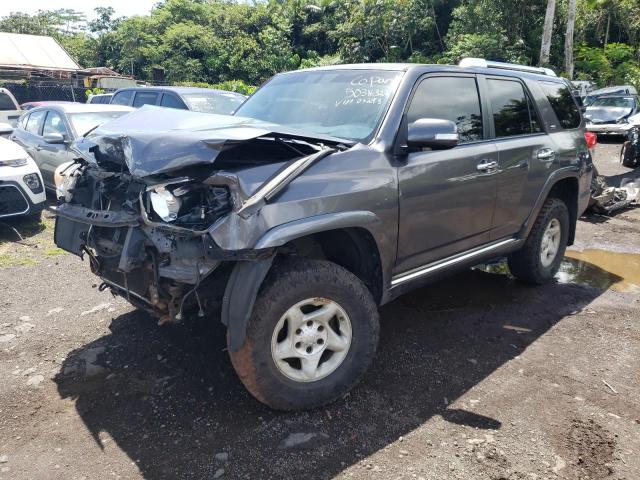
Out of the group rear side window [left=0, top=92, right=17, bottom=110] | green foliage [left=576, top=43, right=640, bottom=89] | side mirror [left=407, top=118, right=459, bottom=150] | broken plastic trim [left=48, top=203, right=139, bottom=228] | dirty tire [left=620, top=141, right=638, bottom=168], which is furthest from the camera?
green foliage [left=576, top=43, right=640, bottom=89]

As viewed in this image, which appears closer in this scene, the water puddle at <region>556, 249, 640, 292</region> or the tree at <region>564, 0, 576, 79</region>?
the water puddle at <region>556, 249, 640, 292</region>

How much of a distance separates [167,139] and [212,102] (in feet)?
22.1

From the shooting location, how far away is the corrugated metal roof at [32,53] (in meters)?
22.6

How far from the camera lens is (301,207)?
9.14ft

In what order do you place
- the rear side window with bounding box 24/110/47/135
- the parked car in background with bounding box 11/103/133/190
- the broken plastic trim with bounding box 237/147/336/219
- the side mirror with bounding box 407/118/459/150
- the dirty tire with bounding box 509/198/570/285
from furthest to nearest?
the rear side window with bounding box 24/110/47/135, the parked car in background with bounding box 11/103/133/190, the dirty tire with bounding box 509/198/570/285, the side mirror with bounding box 407/118/459/150, the broken plastic trim with bounding box 237/147/336/219

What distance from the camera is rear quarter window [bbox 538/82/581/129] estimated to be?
4906 millimetres

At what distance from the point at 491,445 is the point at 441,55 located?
27.8m

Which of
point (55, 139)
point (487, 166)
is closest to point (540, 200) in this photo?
point (487, 166)

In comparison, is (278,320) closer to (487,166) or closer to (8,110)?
(487,166)

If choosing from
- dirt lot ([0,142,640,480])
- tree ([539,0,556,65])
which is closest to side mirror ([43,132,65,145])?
dirt lot ([0,142,640,480])

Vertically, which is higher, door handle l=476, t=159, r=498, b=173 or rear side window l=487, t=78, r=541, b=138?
rear side window l=487, t=78, r=541, b=138

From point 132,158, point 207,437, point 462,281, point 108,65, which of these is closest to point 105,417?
point 207,437

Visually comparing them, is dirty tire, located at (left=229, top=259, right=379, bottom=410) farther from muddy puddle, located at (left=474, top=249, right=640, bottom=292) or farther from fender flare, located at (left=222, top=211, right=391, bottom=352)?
muddy puddle, located at (left=474, top=249, right=640, bottom=292)

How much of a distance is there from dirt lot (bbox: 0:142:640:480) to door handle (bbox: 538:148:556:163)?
4.22 ft
